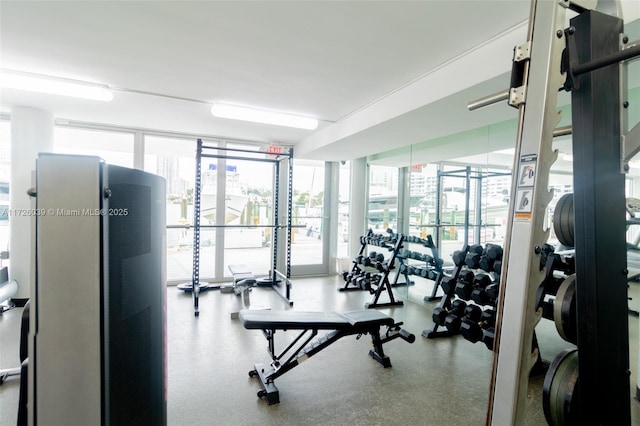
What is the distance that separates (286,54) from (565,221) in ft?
7.06

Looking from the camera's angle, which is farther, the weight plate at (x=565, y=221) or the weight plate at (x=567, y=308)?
the weight plate at (x=565, y=221)

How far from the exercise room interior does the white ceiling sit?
0.02 meters

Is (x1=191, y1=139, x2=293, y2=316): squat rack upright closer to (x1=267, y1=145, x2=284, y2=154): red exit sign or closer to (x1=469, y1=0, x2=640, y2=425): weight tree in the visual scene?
(x1=267, y1=145, x2=284, y2=154): red exit sign

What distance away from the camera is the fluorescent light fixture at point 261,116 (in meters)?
3.67

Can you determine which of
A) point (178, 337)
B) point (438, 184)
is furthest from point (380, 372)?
point (438, 184)

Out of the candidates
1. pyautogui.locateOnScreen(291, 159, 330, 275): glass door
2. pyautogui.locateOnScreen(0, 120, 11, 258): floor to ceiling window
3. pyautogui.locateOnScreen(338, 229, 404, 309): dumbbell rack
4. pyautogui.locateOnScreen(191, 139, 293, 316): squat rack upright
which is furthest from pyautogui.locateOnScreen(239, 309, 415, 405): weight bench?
pyautogui.locateOnScreen(0, 120, 11, 258): floor to ceiling window

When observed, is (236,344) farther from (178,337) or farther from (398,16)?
(398,16)

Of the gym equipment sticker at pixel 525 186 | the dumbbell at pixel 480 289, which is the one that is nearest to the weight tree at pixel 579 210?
the gym equipment sticker at pixel 525 186

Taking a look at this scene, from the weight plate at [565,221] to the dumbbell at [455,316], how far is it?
1.43 m

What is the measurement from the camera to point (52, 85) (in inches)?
119

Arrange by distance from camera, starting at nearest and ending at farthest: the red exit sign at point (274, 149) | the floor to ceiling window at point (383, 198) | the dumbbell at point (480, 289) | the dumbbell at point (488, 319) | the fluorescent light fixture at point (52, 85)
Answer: the dumbbell at point (488, 319) < the dumbbell at point (480, 289) < the fluorescent light fixture at point (52, 85) < the red exit sign at point (274, 149) < the floor to ceiling window at point (383, 198)

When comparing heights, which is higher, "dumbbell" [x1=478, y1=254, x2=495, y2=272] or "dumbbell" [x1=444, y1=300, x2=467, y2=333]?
"dumbbell" [x1=478, y1=254, x2=495, y2=272]

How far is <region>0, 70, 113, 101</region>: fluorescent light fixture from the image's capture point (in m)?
2.85

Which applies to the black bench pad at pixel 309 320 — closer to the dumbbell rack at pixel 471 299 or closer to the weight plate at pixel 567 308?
the dumbbell rack at pixel 471 299
